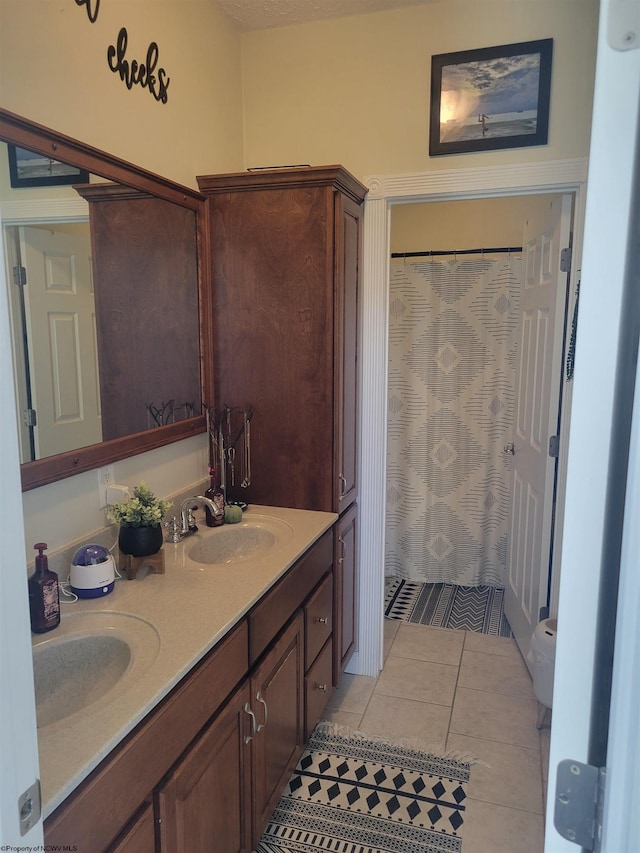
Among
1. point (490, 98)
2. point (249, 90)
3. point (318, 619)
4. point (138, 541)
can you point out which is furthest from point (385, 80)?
point (318, 619)

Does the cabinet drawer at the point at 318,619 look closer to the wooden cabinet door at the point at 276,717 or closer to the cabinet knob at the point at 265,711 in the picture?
the wooden cabinet door at the point at 276,717

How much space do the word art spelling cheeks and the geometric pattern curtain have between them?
1908 mm

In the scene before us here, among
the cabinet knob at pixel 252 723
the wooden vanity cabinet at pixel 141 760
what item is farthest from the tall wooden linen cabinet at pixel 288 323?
the wooden vanity cabinet at pixel 141 760

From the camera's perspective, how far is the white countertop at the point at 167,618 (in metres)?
1.00

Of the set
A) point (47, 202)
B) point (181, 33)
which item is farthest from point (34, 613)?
→ point (181, 33)

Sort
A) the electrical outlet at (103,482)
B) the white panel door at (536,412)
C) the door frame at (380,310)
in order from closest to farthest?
the electrical outlet at (103,482), the door frame at (380,310), the white panel door at (536,412)

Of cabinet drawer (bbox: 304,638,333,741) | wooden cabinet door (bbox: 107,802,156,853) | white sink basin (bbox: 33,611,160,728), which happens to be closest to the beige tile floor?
cabinet drawer (bbox: 304,638,333,741)

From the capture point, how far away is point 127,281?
74.2 inches

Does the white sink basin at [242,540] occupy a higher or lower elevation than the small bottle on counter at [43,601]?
lower

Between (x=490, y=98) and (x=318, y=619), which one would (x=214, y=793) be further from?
(x=490, y=98)

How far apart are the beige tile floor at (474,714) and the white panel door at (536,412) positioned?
272 mm

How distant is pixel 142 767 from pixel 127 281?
135cm

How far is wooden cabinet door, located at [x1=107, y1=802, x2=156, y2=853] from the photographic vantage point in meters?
1.10

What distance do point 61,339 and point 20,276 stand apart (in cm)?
19
